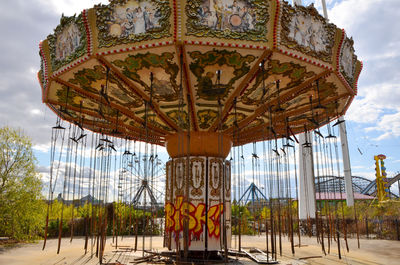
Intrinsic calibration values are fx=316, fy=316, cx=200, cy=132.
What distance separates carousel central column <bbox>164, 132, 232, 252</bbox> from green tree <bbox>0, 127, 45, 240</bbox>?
386 inches

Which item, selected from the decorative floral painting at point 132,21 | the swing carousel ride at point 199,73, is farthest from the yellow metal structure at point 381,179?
the decorative floral painting at point 132,21

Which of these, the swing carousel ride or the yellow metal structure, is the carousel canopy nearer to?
the swing carousel ride

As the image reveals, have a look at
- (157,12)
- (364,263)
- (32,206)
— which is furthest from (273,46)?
(32,206)

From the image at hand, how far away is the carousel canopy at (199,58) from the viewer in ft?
25.3

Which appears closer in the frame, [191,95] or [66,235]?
[191,95]

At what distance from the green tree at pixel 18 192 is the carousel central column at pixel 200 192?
9796 mm

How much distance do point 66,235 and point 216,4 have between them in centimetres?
2532

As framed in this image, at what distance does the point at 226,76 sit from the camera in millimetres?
9648

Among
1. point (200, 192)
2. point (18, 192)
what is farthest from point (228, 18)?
point (18, 192)

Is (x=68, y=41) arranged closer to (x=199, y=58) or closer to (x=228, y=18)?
(x=199, y=58)

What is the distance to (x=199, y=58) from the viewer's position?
846cm

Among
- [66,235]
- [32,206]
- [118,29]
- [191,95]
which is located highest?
[118,29]

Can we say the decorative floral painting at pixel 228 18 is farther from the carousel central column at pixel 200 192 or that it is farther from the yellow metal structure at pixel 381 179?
the yellow metal structure at pixel 381 179

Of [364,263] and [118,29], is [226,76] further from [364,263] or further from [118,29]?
[364,263]
